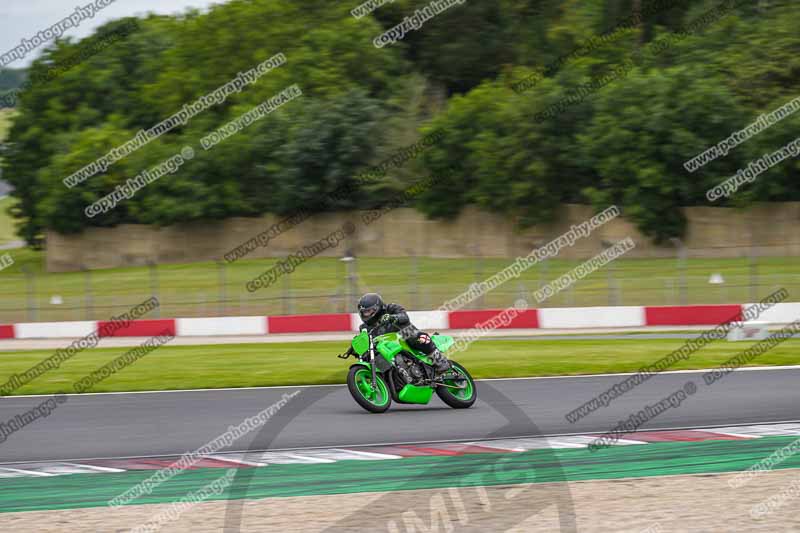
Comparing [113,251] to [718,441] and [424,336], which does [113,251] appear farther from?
[718,441]

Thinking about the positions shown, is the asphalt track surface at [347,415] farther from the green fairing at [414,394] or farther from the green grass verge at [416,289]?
the green grass verge at [416,289]

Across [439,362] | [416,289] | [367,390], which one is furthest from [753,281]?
[367,390]

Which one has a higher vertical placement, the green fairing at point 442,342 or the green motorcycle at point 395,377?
the green fairing at point 442,342

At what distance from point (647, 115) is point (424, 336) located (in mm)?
27243

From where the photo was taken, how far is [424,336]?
13008 millimetres

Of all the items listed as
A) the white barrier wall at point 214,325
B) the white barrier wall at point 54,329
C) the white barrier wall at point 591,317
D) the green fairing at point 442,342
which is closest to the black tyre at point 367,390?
the green fairing at point 442,342

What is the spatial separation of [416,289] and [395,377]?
616 inches

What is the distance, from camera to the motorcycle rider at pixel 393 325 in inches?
506

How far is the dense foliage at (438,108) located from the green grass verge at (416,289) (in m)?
5.20

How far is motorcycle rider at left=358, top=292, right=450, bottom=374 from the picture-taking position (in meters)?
12.9

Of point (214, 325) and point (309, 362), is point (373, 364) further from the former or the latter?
point (214, 325)

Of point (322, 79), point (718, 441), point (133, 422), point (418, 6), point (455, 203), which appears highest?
point (418, 6)

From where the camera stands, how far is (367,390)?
13008 mm

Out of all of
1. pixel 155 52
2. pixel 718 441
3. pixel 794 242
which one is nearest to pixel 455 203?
pixel 794 242
